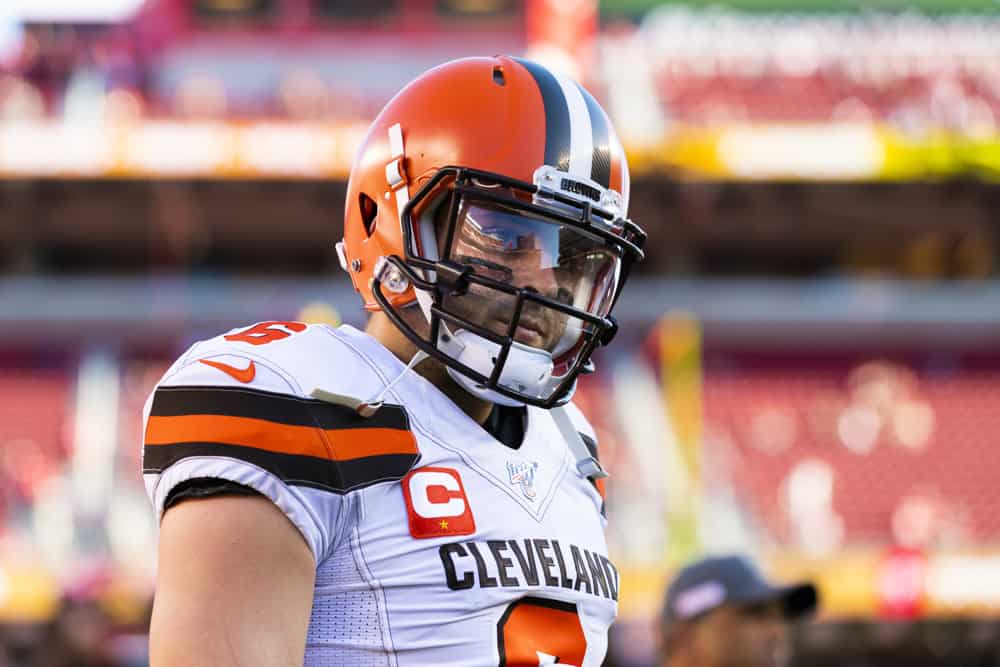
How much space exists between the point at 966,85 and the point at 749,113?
2.78m

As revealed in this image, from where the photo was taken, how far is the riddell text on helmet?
52.1 inches

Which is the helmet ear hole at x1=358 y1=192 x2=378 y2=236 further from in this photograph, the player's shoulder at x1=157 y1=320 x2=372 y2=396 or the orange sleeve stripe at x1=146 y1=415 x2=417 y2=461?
the orange sleeve stripe at x1=146 y1=415 x2=417 y2=461

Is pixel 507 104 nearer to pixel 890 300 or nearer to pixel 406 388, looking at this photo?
pixel 406 388

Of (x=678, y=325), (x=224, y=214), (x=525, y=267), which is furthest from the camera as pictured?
→ (x=224, y=214)

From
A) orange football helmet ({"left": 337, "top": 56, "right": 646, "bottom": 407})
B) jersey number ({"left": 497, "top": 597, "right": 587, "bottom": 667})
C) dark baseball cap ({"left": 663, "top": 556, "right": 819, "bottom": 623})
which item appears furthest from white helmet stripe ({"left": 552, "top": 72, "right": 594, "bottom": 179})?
dark baseball cap ({"left": 663, "top": 556, "right": 819, "bottom": 623})

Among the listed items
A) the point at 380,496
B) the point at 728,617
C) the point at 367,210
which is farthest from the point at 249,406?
the point at 728,617

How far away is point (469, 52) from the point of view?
15.4 metres

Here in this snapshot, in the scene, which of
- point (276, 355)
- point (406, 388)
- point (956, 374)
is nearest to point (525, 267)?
point (406, 388)

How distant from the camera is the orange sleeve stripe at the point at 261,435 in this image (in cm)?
123

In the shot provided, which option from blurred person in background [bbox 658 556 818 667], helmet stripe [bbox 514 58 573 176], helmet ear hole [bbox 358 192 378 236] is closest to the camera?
helmet stripe [bbox 514 58 573 176]

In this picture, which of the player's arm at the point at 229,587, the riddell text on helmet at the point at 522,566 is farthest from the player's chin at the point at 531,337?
the player's arm at the point at 229,587

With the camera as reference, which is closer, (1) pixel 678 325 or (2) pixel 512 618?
(2) pixel 512 618

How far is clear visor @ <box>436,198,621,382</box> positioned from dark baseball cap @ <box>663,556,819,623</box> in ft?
6.37

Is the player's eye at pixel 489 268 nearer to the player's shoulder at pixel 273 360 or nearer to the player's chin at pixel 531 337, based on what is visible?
the player's chin at pixel 531 337
